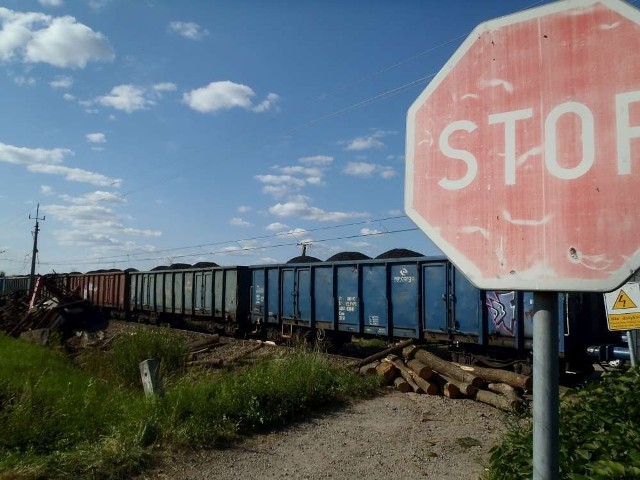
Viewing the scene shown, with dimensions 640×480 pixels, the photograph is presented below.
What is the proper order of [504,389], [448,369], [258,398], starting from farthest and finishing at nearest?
Result: [448,369]
[504,389]
[258,398]

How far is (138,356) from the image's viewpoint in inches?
388

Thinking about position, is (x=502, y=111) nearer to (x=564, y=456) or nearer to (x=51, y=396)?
(x=564, y=456)

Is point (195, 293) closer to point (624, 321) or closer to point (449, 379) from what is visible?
point (449, 379)

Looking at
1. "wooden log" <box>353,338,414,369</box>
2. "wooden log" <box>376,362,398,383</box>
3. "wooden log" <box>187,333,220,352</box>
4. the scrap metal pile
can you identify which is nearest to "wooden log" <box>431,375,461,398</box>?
"wooden log" <box>376,362,398,383</box>

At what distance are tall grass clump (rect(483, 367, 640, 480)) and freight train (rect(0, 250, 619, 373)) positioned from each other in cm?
132

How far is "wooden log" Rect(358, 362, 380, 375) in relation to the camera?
9.17 meters

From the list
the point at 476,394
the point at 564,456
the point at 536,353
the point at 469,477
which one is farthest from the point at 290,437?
the point at 536,353

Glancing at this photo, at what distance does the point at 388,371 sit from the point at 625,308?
413 centimetres

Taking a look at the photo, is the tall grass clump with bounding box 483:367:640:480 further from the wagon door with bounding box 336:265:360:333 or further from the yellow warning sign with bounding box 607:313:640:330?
the wagon door with bounding box 336:265:360:333

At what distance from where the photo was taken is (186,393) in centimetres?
640

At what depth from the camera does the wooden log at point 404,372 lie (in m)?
8.37

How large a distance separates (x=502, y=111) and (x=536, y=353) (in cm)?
65

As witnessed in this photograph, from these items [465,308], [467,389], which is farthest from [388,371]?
[465,308]

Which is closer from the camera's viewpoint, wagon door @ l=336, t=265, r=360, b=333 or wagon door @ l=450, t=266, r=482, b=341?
wagon door @ l=450, t=266, r=482, b=341
